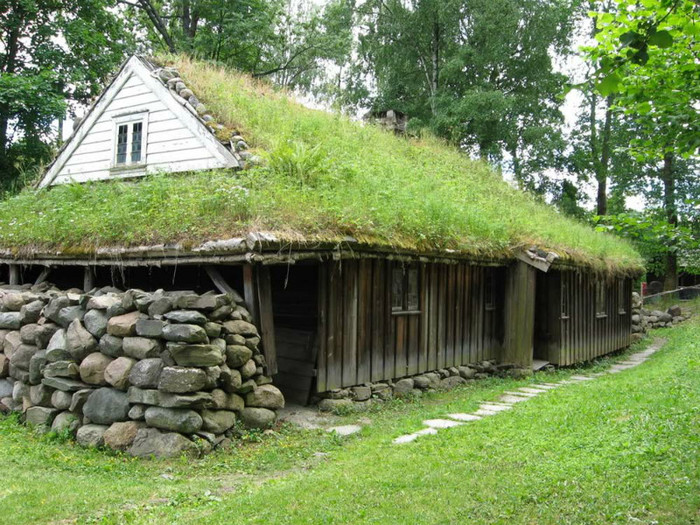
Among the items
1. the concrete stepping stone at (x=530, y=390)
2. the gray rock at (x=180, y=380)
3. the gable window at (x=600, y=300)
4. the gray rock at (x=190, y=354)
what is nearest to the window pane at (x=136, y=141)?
the gray rock at (x=190, y=354)

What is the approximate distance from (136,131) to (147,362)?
854 centimetres

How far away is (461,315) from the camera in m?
12.9

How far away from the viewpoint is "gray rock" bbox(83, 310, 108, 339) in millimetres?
8008

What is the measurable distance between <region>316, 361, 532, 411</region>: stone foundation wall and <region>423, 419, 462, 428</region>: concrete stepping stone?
1214mm

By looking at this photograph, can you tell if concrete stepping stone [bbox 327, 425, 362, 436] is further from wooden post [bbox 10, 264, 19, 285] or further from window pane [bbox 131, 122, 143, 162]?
window pane [bbox 131, 122, 143, 162]

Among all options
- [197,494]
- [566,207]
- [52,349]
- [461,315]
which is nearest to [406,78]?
[566,207]

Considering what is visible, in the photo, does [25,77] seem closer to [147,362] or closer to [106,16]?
[106,16]

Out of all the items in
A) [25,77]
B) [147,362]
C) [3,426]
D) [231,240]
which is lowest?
[3,426]

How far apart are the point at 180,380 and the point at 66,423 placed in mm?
1999

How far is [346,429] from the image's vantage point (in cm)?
862

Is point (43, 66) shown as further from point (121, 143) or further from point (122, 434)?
point (122, 434)

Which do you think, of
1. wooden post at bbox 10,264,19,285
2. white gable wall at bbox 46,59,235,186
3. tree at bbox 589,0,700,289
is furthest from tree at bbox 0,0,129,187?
tree at bbox 589,0,700,289

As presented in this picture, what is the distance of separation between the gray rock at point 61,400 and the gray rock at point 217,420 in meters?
2.00

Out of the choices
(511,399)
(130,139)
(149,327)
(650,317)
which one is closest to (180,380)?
(149,327)
